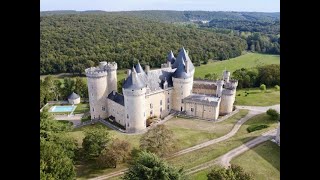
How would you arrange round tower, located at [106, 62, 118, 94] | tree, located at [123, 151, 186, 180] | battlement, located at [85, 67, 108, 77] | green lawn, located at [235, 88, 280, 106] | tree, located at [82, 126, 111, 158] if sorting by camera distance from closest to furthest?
tree, located at [123, 151, 186, 180] < tree, located at [82, 126, 111, 158] < battlement, located at [85, 67, 108, 77] < round tower, located at [106, 62, 118, 94] < green lawn, located at [235, 88, 280, 106]

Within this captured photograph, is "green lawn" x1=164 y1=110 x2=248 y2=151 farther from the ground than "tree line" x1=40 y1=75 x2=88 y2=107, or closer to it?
A: closer to it

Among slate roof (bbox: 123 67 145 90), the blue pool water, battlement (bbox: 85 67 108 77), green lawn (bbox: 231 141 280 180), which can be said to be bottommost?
green lawn (bbox: 231 141 280 180)

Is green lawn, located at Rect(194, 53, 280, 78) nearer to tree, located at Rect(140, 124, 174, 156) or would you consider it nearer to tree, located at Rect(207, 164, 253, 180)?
tree, located at Rect(140, 124, 174, 156)

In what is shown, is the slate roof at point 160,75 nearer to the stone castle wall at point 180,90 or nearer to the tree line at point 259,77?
the stone castle wall at point 180,90

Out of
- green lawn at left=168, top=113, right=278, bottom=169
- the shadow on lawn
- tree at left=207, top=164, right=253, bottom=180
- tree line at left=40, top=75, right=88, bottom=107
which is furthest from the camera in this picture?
tree line at left=40, top=75, right=88, bottom=107

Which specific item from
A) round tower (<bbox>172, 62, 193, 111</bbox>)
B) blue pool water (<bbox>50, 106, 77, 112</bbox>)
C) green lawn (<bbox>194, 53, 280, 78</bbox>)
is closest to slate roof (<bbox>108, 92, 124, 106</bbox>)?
round tower (<bbox>172, 62, 193, 111</bbox>)

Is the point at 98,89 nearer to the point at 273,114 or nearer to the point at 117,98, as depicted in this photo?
the point at 117,98
